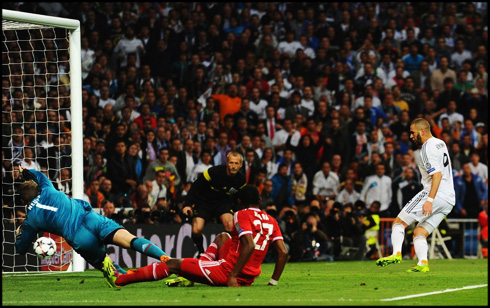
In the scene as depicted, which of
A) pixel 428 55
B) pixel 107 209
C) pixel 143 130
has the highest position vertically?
pixel 428 55

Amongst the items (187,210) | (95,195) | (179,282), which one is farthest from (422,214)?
(95,195)

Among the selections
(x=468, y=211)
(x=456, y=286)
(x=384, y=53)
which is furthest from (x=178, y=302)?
(x=384, y=53)

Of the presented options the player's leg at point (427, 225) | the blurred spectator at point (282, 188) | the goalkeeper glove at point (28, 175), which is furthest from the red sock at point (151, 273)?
the blurred spectator at point (282, 188)

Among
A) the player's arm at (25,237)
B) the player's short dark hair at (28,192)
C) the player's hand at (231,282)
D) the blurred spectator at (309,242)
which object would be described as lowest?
the blurred spectator at (309,242)

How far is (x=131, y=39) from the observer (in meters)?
23.2

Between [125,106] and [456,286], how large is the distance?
11.3 metres

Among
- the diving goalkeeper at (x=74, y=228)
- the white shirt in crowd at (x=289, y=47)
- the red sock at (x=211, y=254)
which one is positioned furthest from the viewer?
the white shirt in crowd at (x=289, y=47)

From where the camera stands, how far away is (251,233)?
10.2 metres

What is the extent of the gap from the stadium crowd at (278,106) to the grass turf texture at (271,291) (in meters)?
4.84

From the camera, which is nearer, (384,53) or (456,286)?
(456,286)

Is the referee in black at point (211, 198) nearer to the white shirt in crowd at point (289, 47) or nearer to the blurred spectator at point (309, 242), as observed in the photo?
the blurred spectator at point (309, 242)

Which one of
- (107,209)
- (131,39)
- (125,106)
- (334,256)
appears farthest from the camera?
(131,39)

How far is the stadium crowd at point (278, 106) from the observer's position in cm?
1903

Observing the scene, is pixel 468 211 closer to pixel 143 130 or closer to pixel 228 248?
pixel 143 130
